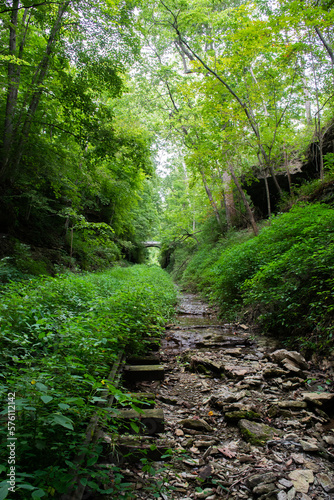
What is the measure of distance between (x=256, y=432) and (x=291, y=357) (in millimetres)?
1553

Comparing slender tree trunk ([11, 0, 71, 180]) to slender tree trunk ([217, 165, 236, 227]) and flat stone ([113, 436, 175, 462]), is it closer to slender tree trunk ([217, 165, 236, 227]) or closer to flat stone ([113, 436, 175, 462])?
flat stone ([113, 436, 175, 462])

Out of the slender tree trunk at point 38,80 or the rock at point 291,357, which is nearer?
the rock at point 291,357

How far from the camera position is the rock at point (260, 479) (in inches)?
71.0

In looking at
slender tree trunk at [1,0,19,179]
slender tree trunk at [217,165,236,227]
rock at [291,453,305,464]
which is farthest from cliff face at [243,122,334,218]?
rock at [291,453,305,464]

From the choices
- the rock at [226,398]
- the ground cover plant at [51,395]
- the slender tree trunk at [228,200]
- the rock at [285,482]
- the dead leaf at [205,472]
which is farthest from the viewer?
the slender tree trunk at [228,200]

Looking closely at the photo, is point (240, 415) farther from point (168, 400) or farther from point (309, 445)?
point (168, 400)

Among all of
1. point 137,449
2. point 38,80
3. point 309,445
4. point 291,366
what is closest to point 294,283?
point 291,366

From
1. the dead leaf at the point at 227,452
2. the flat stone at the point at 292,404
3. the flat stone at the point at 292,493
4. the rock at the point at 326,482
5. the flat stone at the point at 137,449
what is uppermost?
the flat stone at the point at 137,449

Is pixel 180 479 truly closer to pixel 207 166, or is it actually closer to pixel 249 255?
pixel 249 255

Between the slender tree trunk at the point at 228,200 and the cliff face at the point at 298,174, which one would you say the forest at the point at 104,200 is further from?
the slender tree trunk at the point at 228,200

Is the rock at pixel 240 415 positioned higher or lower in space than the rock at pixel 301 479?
lower

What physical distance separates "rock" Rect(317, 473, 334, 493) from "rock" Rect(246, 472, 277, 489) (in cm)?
32

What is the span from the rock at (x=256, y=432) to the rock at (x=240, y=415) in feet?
0.27

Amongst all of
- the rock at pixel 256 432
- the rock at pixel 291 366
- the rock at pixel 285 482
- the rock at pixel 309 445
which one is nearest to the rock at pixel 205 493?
the rock at pixel 285 482
